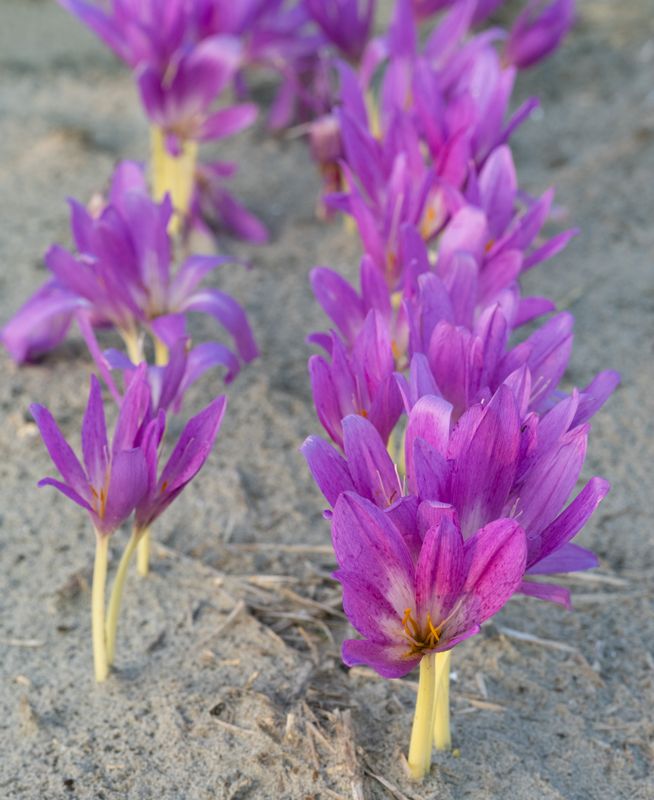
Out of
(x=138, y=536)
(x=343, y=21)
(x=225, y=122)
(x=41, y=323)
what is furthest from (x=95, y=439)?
(x=343, y=21)

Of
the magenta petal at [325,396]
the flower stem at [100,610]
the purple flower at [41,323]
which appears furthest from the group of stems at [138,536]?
the magenta petal at [325,396]

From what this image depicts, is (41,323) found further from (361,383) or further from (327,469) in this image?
(327,469)

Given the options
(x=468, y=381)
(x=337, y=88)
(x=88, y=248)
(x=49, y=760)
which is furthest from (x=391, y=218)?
(x=337, y=88)

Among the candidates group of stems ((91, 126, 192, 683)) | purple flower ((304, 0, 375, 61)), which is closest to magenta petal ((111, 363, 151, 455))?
group of stems ((91, 126, 192, 683))

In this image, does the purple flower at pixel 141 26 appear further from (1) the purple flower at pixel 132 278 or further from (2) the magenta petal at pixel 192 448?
(2) the magenta petal at pixel 192 448

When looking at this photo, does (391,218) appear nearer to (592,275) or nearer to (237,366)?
(237,366)

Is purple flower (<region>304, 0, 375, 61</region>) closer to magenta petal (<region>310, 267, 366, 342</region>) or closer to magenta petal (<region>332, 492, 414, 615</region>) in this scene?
magenta petal (<region>310, 267, 366, 342</region>)
